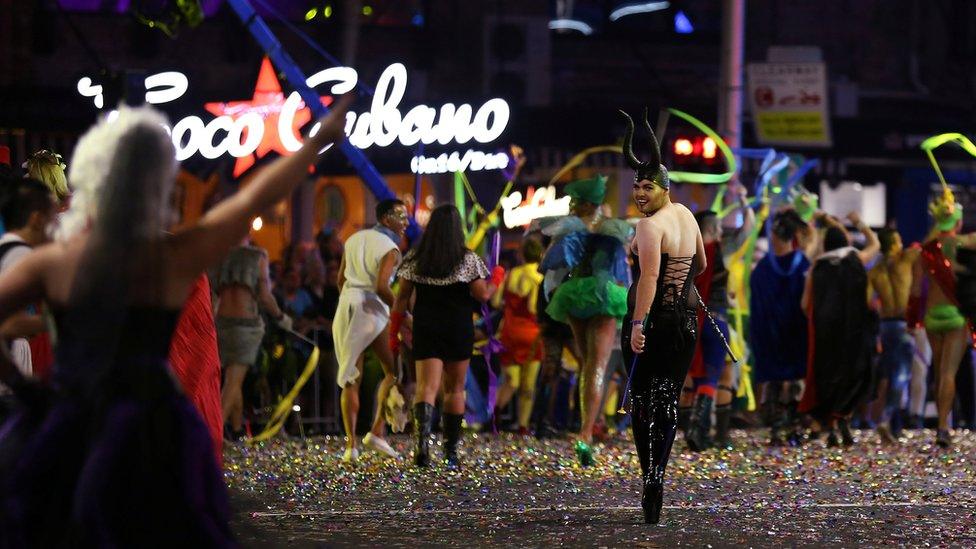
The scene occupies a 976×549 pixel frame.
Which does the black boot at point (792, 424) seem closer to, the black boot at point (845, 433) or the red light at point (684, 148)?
the black boot at point (845, 433)

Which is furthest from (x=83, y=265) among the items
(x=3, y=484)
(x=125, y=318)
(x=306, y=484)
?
(x=306, y=484)

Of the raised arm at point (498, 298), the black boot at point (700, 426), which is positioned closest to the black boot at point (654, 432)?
the black boot at point (700, 426)

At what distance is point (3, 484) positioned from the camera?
447cm

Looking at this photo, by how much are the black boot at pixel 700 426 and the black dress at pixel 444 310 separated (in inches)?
85.2

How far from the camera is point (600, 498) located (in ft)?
33.8

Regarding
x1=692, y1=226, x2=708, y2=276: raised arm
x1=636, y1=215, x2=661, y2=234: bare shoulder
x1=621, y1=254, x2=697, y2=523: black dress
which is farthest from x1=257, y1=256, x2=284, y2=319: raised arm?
x1=636, y1=215, x2=661, y2=234: bare shoulder

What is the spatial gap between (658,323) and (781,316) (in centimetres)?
572

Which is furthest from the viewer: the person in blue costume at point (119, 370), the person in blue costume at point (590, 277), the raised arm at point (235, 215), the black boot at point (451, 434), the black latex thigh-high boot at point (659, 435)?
the person in blue costume at point (590, 277)

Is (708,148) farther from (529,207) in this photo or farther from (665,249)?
(665,249)

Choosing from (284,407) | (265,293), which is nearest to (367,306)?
(265,293)

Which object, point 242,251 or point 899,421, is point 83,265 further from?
point 899,421

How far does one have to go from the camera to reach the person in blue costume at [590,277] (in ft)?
41.8

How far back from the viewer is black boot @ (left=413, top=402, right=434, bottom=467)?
12.1 meters

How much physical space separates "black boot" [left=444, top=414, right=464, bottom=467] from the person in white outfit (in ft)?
1.75
